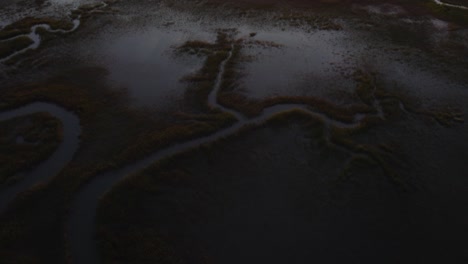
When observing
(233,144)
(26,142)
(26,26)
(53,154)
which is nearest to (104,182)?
(53,154)

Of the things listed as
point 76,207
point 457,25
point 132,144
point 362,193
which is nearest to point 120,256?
point 76,207

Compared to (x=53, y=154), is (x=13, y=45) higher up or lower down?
higher up

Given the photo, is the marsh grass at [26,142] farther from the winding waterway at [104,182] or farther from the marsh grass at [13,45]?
the marsh grass at [13,45]

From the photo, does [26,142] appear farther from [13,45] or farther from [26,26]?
[26,26]

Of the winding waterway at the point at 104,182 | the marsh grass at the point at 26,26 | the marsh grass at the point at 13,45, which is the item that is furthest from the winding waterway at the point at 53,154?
A: the marsh grass at the point at 26,26

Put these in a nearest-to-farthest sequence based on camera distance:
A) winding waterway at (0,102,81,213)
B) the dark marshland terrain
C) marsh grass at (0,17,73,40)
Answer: the dark marshland terrain
winding waterway at (0,102,81,213)
marsh grass at (0,17,73,40)

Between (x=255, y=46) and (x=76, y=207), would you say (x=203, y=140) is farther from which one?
(x=255, y=46)

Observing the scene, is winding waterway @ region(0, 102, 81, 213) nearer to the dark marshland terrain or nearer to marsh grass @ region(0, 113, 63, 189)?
the dark marshland terrain

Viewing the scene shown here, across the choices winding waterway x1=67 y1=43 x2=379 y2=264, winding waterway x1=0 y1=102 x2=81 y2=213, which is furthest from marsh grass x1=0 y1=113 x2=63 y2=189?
winding waterway x1=67 y1=43 x2=379 y2=264
